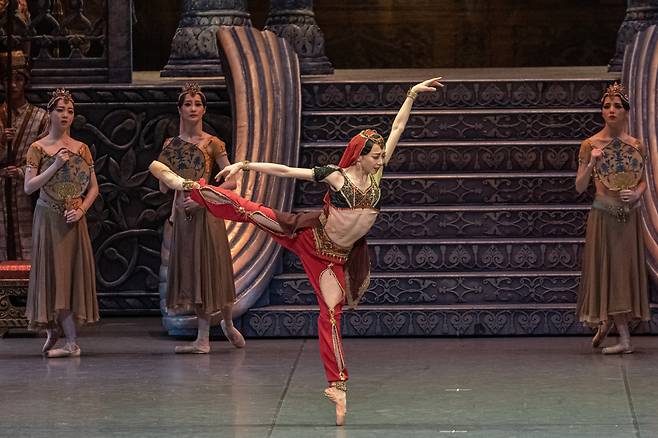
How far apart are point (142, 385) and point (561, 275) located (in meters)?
3.28

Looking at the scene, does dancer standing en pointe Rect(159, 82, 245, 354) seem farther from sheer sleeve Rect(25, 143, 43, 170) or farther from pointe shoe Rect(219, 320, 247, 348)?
sheer sleeve Rect(25, 143, 43, 170)

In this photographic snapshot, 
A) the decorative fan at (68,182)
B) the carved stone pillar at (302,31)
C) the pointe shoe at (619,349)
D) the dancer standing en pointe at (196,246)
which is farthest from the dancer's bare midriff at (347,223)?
the carved stone pillar at (302,31)

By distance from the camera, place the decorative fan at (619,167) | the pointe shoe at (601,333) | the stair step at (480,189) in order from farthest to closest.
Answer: the stair step at (480,189)
the pointe shoe at (601,333)
the decorative fan at (619,167)

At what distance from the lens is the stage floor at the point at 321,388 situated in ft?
27.7

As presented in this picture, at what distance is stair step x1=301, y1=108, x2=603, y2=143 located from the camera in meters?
12.5

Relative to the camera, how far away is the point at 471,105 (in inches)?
503

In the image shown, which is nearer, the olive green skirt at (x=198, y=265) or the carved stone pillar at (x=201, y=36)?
the olive green skirt at (x=198, y=265)

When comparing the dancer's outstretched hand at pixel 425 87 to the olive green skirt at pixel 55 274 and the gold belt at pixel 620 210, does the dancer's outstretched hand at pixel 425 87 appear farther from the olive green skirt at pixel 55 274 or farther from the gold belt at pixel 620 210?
the olive green skirt at pixel 55 274

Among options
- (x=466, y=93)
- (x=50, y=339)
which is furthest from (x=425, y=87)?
(x=466, y=93)

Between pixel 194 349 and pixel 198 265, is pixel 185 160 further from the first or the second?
pixel 194 349

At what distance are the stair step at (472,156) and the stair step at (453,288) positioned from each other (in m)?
1.09

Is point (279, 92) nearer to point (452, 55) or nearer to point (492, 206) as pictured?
point (492, 206)

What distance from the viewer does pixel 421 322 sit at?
37.2 feet

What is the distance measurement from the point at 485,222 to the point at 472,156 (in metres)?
0.66
